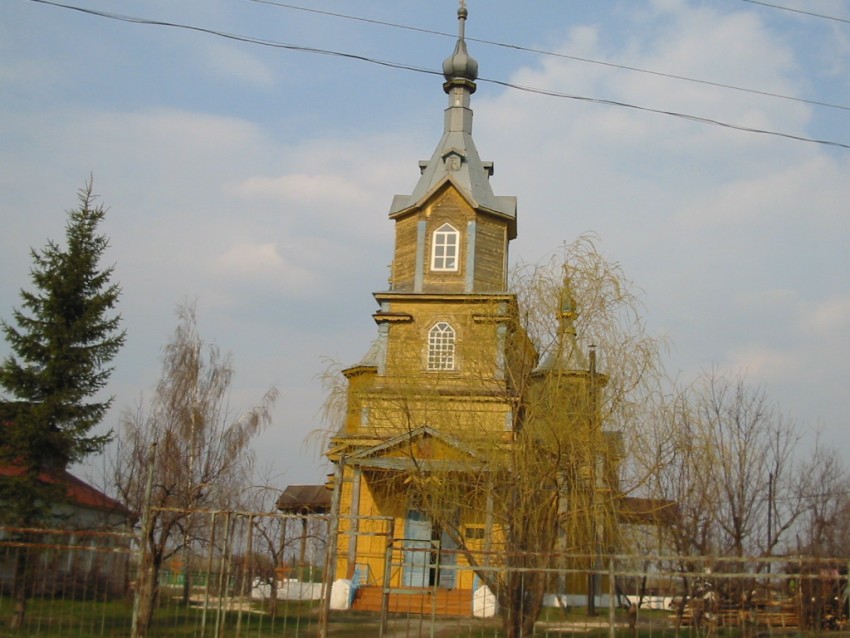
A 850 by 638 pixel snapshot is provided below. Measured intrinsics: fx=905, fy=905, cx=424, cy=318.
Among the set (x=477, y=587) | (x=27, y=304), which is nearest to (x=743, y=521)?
(x=477, y=587)

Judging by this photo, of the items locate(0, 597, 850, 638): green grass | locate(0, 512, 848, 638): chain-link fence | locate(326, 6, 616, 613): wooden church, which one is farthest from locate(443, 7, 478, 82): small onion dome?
locate(0, 597, 850, 638): green grass

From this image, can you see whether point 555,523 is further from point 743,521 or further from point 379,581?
point 379,581

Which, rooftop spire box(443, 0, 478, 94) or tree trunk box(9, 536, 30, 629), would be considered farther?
rooftop spire box(443, 0, 478, 94)

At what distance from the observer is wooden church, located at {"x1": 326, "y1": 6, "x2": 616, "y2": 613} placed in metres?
14.6

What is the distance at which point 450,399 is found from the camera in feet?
54.3

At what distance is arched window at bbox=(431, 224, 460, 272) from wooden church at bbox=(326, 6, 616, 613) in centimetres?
3

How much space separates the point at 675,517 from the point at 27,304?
14.1 meters

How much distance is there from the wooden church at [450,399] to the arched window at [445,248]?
0.11 feet

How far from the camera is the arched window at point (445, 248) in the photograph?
26.8 metres

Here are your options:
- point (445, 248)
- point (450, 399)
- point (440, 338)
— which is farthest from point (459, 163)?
point (450, 399)

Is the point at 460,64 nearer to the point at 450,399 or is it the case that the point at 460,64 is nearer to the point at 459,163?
the point at 459,163

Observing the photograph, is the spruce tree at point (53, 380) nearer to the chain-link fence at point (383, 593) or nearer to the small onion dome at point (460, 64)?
the chain-link fence at point (383, 593)

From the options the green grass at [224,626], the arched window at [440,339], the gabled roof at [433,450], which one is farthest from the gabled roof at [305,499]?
the green grass at [224,626]

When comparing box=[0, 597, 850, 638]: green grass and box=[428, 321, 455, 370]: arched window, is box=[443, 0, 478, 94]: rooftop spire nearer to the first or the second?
box=[428, 321, 455, 370]: arched window
